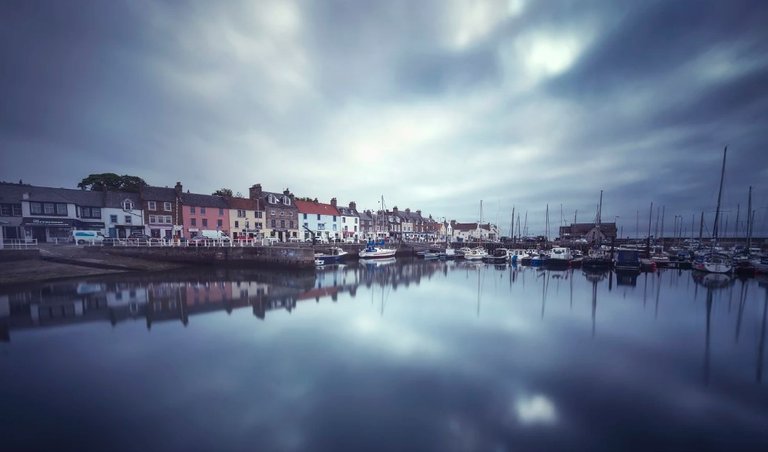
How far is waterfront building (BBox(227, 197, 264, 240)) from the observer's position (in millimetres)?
44844

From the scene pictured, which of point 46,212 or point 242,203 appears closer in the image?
point 46,212

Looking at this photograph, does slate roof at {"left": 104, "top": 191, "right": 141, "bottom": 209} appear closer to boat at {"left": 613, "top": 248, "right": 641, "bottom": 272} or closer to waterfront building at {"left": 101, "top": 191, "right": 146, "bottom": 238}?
waterfront building at {"left": 101, "top": 191, "right": 146, "bottom": 238}

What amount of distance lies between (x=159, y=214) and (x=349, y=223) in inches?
1243

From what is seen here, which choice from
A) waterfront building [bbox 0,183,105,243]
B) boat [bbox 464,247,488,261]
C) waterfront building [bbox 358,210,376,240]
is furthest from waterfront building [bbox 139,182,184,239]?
boat [bbox 464,247,488,261]

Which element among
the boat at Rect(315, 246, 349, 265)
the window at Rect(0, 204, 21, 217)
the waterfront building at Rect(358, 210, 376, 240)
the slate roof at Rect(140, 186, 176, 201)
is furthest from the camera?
the waterfront building at Rect(358, 210, 376, 240)

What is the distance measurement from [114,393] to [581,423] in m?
11.8

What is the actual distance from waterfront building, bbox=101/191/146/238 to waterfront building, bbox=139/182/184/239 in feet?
3.31

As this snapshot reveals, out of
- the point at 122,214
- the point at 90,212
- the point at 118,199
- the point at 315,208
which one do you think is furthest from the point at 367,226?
the point at 90,212

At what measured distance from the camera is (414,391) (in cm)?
789

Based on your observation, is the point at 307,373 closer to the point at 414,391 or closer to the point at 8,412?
the point at 414,391

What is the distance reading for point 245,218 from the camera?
46.0 m

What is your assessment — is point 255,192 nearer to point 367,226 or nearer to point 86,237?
point 86,237

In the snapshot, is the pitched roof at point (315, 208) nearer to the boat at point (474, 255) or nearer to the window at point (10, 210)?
the boat at point (474, 255)

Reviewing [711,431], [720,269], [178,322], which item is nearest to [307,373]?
[178,322]
